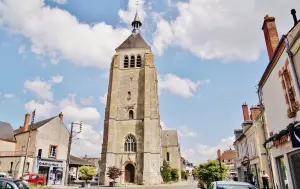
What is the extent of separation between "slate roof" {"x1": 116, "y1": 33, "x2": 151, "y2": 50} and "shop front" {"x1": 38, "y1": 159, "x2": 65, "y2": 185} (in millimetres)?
22400

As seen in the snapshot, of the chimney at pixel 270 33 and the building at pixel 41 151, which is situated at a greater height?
the chimney at pixel 270 33

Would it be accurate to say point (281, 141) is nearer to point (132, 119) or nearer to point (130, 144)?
point (130, 144)

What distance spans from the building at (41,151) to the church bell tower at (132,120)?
585 cm

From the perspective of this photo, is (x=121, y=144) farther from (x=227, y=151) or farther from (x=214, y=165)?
(x=227, y=151)

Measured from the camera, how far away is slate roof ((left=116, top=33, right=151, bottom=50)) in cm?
4236

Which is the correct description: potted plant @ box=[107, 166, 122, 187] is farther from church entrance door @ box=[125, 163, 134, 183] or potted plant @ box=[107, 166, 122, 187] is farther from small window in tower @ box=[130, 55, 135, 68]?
small window in tower @ box=[130, 55, 135, 68]

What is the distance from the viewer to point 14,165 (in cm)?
2556

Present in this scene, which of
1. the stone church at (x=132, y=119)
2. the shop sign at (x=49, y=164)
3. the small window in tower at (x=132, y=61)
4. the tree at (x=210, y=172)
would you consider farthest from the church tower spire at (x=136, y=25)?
the tree at (x=210, y=172)

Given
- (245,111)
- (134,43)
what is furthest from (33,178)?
(134,43)

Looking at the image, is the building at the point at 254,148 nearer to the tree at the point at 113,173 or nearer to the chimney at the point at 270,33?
the chimney at the point at 270,33

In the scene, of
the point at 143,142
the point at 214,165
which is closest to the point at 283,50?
the point at 214,165

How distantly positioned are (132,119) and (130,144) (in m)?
3.76

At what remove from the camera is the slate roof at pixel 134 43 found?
4236cm

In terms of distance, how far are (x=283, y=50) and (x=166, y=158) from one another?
51.7m
